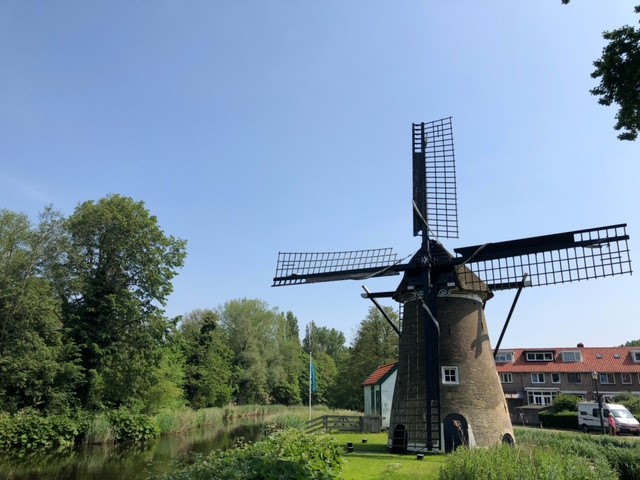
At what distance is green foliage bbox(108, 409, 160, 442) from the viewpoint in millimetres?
26750

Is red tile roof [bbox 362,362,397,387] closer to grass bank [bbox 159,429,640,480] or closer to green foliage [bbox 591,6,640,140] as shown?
grass bank [bbox 159,429,640,480]

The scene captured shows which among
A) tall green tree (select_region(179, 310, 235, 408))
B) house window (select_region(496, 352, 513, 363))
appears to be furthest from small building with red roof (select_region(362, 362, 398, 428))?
house window (select_region(496, 352, 513, 363))

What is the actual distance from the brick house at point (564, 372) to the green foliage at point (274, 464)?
34.3m

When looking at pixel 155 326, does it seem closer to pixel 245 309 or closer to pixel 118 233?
pixel 118 233

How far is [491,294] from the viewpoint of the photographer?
17.9 m

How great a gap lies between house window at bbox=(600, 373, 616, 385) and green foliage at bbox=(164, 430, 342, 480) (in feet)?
131

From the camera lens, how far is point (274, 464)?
8.97 m

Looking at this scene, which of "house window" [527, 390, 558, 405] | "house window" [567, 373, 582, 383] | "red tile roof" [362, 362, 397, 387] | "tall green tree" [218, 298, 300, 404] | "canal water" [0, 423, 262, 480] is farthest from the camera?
"tall green tree" [218, 298, 300, 404]

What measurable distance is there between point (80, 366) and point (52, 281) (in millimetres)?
5419

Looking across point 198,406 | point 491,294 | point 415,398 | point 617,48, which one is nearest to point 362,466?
point 415,398

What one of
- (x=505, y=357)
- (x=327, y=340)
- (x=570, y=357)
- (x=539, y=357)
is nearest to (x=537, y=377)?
(x=539, y=357)

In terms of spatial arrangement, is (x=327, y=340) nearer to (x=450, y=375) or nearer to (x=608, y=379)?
(x=608, y=379)

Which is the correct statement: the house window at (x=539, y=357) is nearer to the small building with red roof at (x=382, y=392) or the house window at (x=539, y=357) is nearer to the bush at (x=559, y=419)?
the bush at (x=559, y=419)

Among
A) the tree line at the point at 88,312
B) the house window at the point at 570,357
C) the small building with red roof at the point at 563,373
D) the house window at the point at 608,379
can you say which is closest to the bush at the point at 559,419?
the small building with red roof at the point at 563,373
